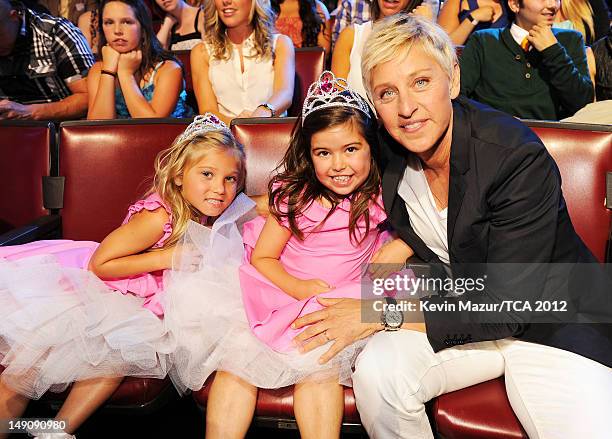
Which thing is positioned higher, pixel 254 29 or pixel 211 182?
pixel 254 29

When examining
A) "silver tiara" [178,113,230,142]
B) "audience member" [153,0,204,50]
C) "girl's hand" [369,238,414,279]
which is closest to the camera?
"girl's hand" [369,238,414,279]

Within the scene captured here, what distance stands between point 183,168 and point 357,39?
1287 mm

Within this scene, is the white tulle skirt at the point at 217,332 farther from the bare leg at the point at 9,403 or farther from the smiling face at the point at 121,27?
the smiling face at the point at 121,27

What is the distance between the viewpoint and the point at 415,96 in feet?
5.55

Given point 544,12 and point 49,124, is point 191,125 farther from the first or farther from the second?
point 544,12

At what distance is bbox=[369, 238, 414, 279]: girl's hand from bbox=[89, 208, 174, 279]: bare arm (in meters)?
0.62

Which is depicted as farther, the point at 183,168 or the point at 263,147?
the point at 263,147

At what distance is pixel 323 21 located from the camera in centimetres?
390

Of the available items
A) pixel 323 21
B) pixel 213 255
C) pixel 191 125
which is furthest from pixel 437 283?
pixel 323 21

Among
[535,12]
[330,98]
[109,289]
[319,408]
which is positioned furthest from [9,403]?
[535,12]

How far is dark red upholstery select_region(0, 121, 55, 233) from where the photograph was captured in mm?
2500

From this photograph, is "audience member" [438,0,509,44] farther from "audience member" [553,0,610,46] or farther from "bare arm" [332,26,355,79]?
"bare arm" [332,26,355,79]

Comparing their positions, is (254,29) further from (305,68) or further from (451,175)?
(451,175)

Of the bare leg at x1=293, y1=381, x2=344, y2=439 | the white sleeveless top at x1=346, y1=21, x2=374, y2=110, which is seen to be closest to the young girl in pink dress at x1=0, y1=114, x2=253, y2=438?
the bare leg at x1=293, y1=381, x2=344, y2=439
